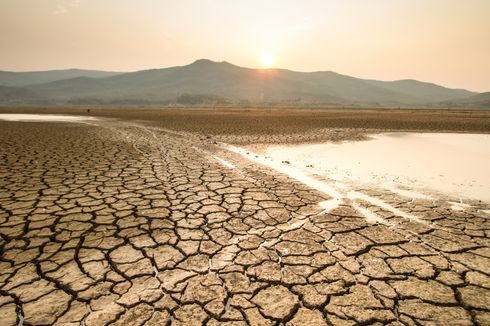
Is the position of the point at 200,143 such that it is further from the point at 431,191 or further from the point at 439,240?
the point at 439,240

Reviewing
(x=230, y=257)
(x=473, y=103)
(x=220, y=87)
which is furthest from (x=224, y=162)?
(x=473, y=103)

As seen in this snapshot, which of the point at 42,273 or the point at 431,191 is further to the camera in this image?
the point at 431,191

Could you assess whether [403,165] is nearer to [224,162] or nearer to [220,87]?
[224,162]

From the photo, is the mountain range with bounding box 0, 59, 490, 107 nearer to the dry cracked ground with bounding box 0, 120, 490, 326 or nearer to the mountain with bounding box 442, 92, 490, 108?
the mountain with bounding box 442, 92, 490, 108

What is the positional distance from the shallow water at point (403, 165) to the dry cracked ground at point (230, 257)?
0.84m

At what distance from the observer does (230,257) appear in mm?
2828

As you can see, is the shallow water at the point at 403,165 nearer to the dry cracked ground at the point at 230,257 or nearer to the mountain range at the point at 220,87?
the dry cracked ground at the point at 230,257

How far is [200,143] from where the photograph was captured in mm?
10828

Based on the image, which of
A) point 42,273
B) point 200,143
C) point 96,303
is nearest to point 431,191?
point 96,303

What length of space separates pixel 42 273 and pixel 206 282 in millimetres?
1474

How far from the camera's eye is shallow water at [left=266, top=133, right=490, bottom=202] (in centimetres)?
533

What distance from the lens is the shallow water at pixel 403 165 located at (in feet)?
17.5

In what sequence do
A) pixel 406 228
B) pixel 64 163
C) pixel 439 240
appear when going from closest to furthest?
pixel 439 240
pixel 406 228
pixel 64 163

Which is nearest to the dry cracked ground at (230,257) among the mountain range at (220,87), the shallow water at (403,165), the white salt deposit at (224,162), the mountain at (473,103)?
the shallow water at (403,165)
